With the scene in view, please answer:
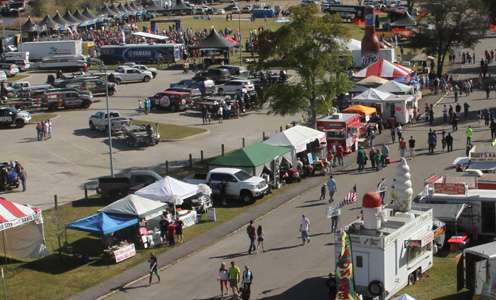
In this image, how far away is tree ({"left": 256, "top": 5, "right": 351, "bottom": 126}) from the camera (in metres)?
42.6

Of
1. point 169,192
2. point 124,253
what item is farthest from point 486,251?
point 169,192

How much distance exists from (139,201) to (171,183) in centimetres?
248

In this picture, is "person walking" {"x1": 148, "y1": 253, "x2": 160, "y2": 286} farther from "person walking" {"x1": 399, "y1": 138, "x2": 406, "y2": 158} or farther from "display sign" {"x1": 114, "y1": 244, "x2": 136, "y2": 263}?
"person walking" {"x1": 399, "y1": 138, "x2": 406, "y2": 158}

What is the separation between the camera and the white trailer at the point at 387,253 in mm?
22484

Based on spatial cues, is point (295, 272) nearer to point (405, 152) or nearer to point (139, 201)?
point (139, 201)

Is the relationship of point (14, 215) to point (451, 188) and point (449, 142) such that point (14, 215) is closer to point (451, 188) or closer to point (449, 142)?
point (451, 188)

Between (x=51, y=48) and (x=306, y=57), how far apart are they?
146 feet

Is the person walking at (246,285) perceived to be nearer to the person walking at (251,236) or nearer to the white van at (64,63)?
the person walking at (251,236)

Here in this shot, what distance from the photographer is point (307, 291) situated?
24.1 m

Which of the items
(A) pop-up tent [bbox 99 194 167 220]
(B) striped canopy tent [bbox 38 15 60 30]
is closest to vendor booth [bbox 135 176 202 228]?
(A) pop-up tent [bbox 99 194 167 220]

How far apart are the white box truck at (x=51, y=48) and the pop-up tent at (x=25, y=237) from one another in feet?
175

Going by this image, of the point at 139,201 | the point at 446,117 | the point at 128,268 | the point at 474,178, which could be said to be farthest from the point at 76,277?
the point at 446,117

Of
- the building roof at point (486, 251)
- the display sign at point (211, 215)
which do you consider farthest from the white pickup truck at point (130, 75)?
the building roof at point (486, 251)

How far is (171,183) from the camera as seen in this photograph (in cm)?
3172
